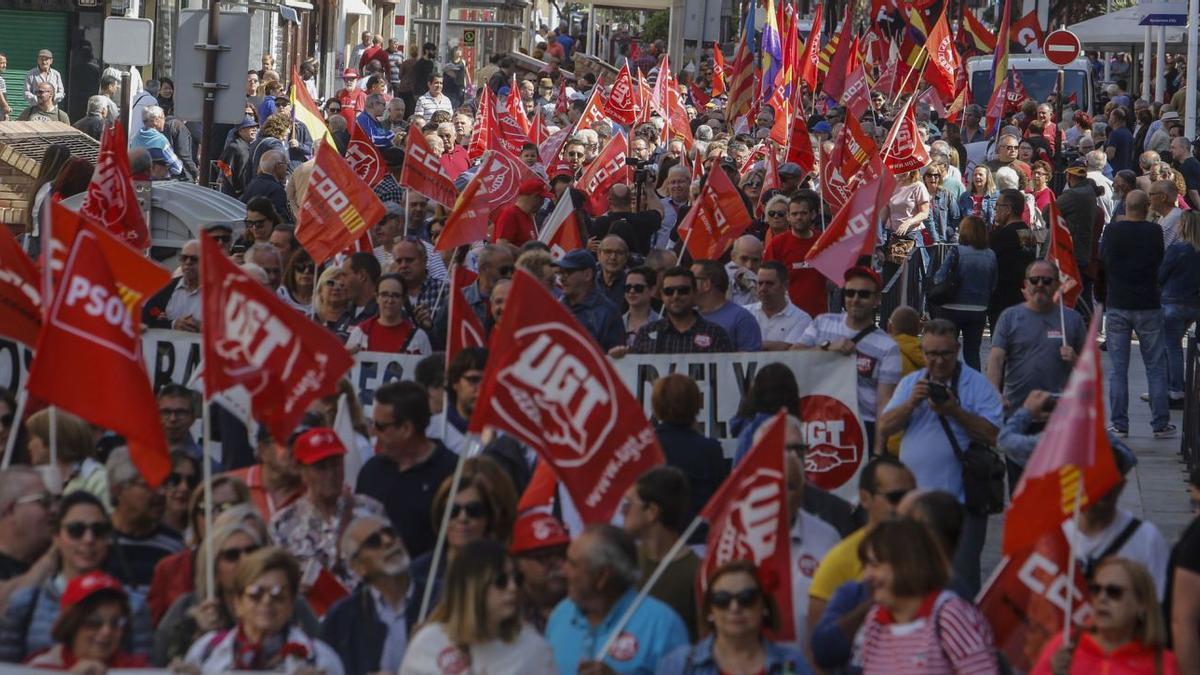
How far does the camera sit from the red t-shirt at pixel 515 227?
1507 centimetres

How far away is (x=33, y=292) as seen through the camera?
895 centimetres

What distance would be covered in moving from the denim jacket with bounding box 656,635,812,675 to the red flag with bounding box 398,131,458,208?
9.15m

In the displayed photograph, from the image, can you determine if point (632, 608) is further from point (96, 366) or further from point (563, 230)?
Answer: point (563, 230)

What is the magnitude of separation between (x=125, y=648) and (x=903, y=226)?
12.2 metres

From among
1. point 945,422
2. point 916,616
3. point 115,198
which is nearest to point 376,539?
point 916,616

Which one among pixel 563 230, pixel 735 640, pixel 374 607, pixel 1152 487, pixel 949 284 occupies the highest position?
pixel 563 230

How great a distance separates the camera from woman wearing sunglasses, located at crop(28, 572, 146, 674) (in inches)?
247

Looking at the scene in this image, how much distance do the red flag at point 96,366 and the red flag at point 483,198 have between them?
6471mm

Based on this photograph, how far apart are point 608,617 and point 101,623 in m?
1.46

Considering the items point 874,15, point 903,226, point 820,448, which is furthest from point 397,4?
point 820,448

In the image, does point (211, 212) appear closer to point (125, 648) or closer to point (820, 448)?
point (820, 448)

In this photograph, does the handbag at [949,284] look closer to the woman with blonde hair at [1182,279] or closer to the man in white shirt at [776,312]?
the woman with blonde hair at [1182,279]

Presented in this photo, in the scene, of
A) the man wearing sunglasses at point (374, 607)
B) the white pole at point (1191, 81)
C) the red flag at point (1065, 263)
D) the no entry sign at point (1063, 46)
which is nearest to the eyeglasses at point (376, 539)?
the man wearing sunglasses at point (374, 607)

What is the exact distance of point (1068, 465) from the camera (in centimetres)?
637
